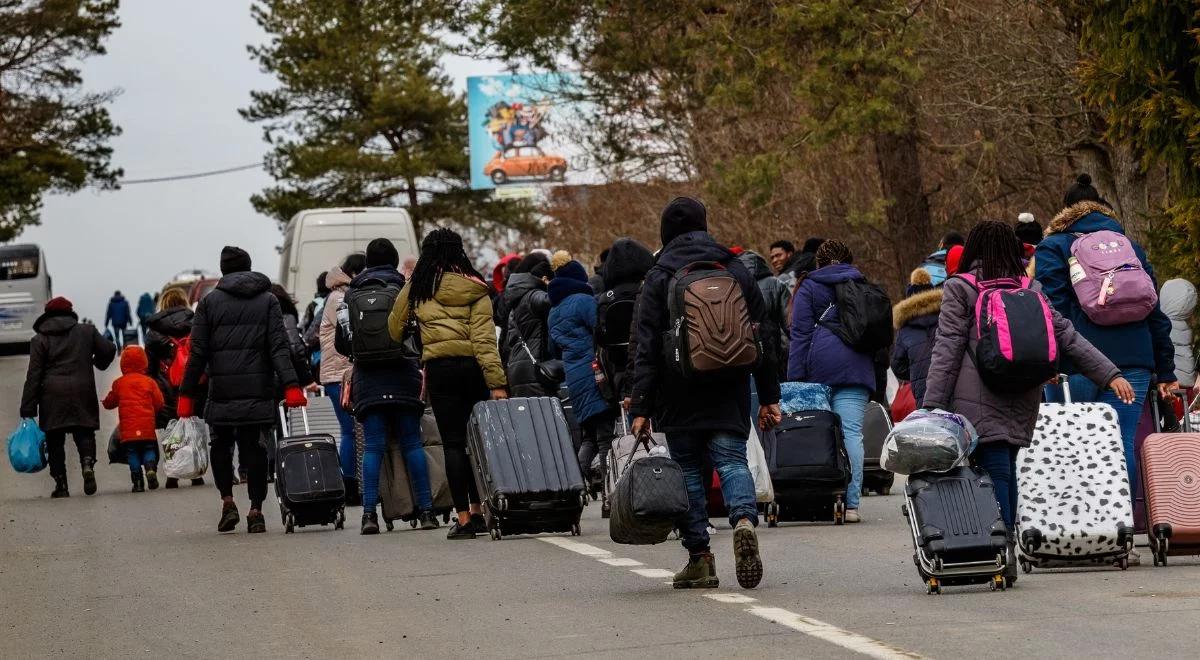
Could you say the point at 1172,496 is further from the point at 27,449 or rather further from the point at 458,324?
the point at 27,449

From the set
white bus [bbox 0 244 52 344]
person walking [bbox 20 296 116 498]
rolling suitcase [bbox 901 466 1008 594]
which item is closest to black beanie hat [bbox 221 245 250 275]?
person walking [bbox 20 296 116 498]

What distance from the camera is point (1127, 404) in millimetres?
11984

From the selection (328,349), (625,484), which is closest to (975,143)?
(328,349)

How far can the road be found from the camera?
8867 millimetres

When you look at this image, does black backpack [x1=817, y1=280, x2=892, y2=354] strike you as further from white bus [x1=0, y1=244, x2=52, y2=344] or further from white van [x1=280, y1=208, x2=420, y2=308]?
white bus [x1=0, y1=244, x2=52, y2=344]

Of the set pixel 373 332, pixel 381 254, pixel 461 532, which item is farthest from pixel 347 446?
pixel 461 532

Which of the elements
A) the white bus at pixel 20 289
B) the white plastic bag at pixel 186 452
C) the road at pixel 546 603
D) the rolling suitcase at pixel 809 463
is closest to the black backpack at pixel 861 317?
the rolling suitcase at pixel 809 463

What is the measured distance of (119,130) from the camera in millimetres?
70812

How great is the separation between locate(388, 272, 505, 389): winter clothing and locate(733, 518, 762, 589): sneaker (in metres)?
3.76

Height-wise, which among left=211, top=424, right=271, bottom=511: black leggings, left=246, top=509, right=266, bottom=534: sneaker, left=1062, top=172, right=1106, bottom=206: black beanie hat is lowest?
left=246, top=509, right=266, bottom=534: sneaker

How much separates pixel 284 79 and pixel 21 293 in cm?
2727

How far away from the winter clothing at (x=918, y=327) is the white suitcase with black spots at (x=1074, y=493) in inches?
172

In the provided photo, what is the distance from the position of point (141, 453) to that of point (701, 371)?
42.7 ft

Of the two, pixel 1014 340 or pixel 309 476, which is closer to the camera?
pixel 1014 340
